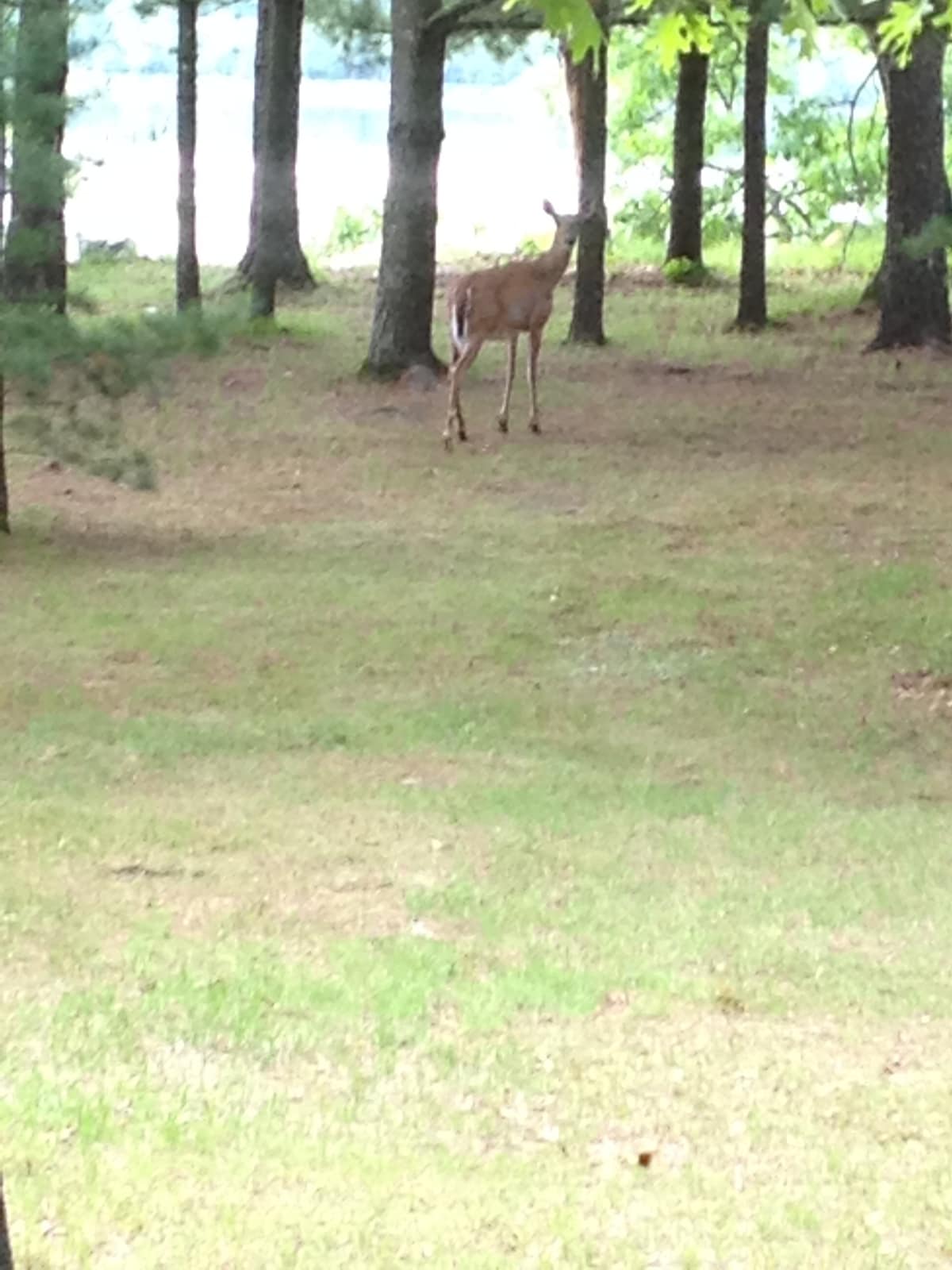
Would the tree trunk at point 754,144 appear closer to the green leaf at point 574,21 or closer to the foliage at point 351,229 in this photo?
the foliage at point 351,229

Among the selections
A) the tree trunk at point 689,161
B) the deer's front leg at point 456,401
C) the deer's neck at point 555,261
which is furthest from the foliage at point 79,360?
the tree trunk at point 689,161

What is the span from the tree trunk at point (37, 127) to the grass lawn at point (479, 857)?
5.32 feet

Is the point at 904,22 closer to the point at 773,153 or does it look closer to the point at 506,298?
the point at 506,298

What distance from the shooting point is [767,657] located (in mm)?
9484

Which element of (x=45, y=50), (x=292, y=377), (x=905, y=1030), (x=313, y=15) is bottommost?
(x=905, y=1030)

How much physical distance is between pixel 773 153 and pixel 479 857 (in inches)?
1161

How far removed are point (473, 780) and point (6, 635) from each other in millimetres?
3005

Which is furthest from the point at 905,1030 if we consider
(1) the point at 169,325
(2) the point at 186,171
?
(2) the point at 186,171

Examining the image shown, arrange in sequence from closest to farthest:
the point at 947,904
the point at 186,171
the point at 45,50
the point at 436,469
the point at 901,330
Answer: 1. the point at 947,904
2. the point at 45,50
3. the point at 436,469
4. the point at 901,330
5. the point at 186,171

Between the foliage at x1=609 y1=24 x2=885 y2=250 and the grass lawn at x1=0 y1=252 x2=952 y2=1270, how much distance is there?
1785cm

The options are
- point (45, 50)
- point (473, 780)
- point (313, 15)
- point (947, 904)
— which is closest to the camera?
point (947, 904)

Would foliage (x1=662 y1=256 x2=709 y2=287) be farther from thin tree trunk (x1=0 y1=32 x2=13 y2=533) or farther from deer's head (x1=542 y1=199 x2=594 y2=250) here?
thin tree trunk (x1=0 y1=32 x2=13 y2=533)

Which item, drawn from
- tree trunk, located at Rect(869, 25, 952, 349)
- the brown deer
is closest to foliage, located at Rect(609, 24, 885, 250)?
tree trunk, located at Rect(869, 25, 952, 349)

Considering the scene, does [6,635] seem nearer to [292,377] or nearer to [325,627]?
[325,627]
